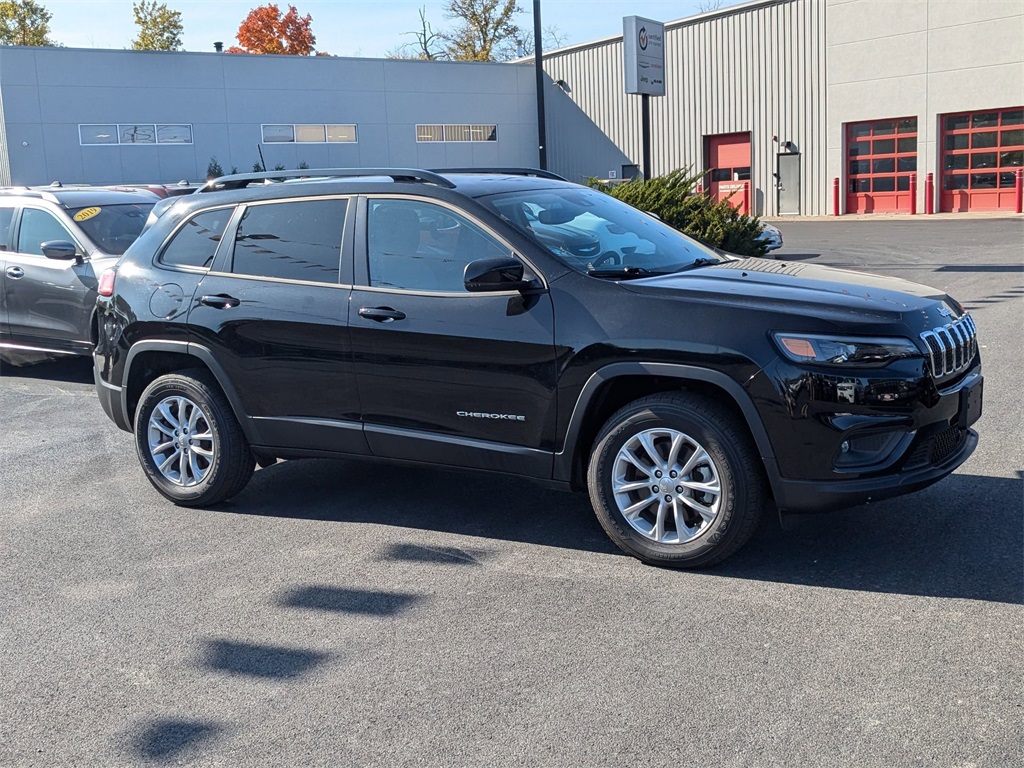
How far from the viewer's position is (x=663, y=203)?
14375 mm

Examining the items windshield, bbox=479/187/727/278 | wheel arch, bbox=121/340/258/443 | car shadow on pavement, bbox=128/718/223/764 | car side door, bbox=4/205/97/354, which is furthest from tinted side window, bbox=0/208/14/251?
car shadow on pavement, bbox=128/718/223/764

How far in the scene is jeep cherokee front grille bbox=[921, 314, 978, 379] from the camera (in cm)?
464

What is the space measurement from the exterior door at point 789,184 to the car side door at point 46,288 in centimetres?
2906

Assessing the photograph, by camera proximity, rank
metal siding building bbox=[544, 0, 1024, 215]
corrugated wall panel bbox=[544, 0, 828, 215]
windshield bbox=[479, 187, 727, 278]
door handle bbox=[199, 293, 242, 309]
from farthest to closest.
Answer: corrugated wall panel bbox=[544, 0, 828, 215], metal siding building bbox=[544, 0, 1024, 215], door handle bbox=[199, 293, 242, 309], windshield bbox=[479, 187, 727, 278]

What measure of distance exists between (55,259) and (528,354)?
22.0ft

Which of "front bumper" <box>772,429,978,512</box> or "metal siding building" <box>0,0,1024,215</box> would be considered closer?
"front bumper" <box>772,429,978,512</box>

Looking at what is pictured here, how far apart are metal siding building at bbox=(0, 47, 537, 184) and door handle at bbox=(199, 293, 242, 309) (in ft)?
106

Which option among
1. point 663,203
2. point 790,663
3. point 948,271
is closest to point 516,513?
point 790,663

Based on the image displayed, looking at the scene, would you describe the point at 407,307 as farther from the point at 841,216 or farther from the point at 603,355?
the point at 841,216

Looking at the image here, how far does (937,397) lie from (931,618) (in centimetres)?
96

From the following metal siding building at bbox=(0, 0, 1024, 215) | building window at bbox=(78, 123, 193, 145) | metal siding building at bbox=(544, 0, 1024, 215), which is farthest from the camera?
building window at bbox=(78, 123, 193, 145)

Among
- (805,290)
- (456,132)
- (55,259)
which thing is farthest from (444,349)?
(456,132)

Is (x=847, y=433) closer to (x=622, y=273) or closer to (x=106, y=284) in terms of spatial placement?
(x=622, y=273)

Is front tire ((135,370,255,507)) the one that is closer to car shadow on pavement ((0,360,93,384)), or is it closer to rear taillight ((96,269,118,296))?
rear taillight ((96,269,118,296))
